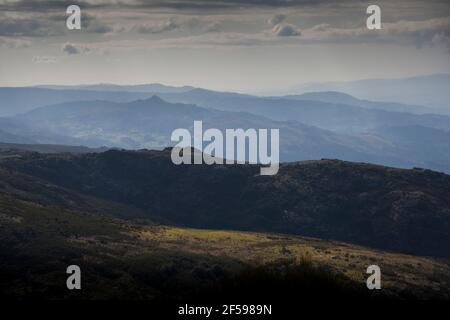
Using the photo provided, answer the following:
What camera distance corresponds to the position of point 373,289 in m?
116

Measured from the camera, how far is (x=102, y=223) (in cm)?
18300

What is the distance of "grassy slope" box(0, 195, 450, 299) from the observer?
10638 cm

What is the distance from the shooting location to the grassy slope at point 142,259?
10638 cm

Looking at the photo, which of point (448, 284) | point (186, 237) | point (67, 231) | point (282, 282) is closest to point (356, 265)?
point (448, 284)

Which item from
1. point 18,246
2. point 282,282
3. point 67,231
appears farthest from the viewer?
point 67,231

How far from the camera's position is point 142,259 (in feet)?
431

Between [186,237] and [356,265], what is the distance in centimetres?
5929

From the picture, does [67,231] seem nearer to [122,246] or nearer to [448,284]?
[122,246]
